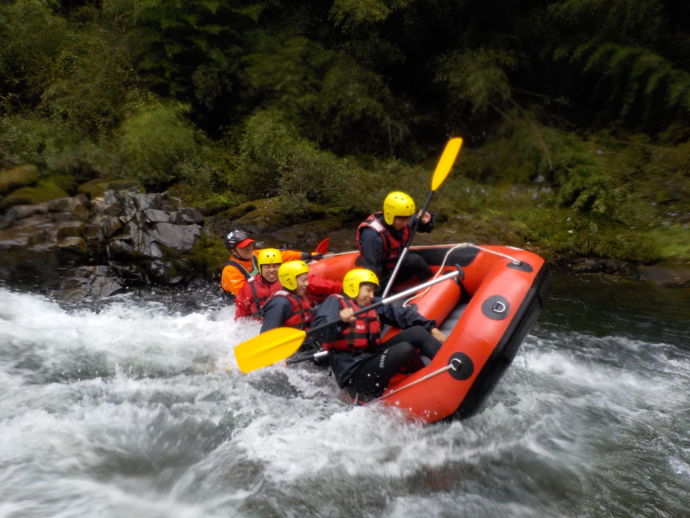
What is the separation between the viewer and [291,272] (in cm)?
Result: 377

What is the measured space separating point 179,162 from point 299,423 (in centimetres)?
511

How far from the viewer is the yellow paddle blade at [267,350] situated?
3.28 m

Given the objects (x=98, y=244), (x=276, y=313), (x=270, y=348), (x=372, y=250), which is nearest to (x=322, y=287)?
(x=372, y=250)

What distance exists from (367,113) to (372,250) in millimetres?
4517

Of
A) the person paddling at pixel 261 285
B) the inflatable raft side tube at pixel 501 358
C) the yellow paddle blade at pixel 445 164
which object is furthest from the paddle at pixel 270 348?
the yellow paddle blade at pixel 445 164

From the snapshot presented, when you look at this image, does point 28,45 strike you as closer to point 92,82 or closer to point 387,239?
point 92,82

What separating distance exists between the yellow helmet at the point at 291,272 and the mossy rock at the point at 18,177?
4.51 meters

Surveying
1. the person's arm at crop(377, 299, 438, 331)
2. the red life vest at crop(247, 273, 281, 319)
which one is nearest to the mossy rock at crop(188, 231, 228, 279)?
the red life vest at crop(247, 273, 281, 319)

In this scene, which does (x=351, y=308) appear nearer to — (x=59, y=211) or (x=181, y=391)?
(x=181, y=391)

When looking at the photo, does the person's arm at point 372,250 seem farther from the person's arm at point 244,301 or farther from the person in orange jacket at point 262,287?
the person's arm at point 244,301

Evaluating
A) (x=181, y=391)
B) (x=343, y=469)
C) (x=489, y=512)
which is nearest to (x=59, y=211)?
(x=181, y=391)

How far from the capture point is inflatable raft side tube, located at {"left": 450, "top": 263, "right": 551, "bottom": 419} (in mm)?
3187

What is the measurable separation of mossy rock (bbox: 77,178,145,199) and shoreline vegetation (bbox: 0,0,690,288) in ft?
0.11

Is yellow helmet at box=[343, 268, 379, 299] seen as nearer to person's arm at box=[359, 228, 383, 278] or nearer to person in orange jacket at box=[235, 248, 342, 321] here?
person's arm at box=[359, 228, 383, 278]
